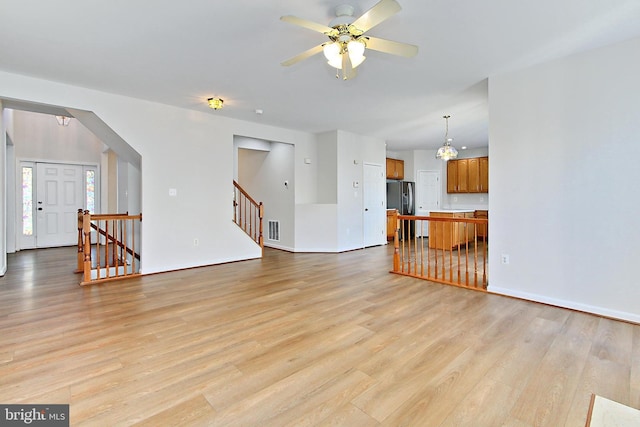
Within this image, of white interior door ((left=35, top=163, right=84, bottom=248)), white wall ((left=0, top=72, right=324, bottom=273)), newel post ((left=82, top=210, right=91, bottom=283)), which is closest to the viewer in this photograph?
newel post ((left=82, top=210, right=91, bottom=283))

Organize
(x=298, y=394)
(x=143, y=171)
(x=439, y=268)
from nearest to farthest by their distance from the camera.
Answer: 1. (x=298, y=394)
2. (x=143, y=171)
3. (x=439, y=268)

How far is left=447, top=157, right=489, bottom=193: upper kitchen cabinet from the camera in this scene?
8.06m

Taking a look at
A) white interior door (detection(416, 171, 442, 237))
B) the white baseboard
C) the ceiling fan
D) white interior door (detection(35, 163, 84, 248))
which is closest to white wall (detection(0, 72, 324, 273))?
the ceiling fan

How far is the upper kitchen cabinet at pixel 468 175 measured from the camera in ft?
26.5

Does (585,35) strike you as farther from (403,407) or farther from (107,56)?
(107,56)

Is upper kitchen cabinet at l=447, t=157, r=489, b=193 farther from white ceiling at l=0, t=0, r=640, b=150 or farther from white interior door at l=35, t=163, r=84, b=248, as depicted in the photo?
white interior door at l=35, t=163, r=84, b=248

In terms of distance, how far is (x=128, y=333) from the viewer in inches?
99.7

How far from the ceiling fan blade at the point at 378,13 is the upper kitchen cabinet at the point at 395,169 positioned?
6580mm

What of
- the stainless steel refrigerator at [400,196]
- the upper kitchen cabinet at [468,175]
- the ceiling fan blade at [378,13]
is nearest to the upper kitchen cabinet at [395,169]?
the stainless steel refrigerator at [400,196]

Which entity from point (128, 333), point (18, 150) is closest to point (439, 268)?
point (128, 333)

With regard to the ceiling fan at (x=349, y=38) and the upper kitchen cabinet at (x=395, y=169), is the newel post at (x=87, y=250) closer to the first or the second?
the ceiling fan at (x=349, y=38)

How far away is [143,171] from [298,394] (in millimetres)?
4011
